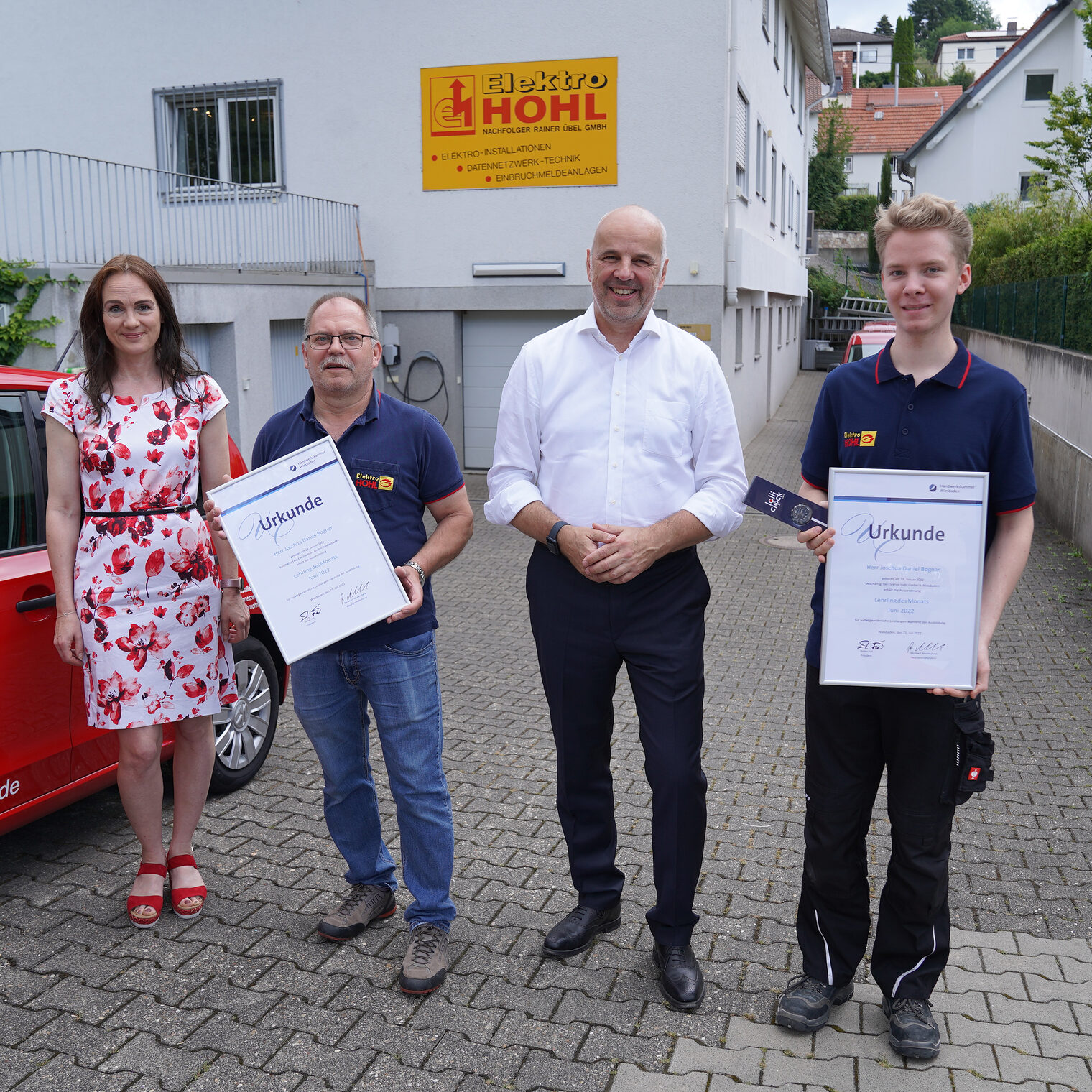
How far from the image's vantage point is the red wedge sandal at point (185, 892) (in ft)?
13.0

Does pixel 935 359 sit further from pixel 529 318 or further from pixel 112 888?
pixel 529 318

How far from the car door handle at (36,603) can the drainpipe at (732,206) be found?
1199 cm

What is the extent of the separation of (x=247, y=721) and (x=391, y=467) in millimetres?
2121

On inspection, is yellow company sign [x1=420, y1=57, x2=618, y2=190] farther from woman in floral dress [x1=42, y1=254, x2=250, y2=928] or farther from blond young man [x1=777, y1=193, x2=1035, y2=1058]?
blond young man [x1=777, y1=193, x2=1035, y2=1058]

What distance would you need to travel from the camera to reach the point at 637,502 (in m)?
3.39

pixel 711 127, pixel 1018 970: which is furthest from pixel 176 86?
pixel 1018 970

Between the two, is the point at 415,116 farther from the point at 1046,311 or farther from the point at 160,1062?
the point at 160,1062

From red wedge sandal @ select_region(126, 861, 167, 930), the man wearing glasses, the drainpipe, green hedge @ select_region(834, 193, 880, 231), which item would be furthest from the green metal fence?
green hedge @ select_region(834, 193, 880, 231)

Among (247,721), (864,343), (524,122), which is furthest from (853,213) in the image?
(247,721)

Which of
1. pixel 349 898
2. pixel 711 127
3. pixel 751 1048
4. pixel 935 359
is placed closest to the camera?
pixel 935 359

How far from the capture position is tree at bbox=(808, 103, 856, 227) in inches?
2008

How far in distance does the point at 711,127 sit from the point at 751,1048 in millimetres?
12877

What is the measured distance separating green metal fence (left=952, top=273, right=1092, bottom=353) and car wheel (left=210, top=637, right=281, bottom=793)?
9521 mm

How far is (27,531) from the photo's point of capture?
159 inches
